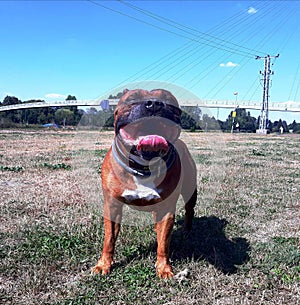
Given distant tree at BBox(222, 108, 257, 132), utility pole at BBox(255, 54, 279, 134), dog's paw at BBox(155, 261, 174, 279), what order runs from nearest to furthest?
dog's paw at BBox(155, 261, 174, 279) → distant tree at BBox(222, 108, 257, 132) → utility pole at BBox(255, 54, 279, 134)

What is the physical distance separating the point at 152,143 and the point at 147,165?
0.34 meters

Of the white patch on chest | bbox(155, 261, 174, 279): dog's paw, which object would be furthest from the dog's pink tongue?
bbox(155, 261, 174, 279): dog's paw

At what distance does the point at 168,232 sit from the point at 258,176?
270 inches

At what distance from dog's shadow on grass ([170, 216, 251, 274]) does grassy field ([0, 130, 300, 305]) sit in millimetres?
13

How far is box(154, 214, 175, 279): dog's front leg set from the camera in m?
3.40

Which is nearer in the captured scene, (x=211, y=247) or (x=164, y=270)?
(x=164, y=270)

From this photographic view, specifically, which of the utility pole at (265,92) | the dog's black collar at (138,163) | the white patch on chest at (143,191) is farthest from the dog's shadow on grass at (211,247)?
the utility pole at (265,92)

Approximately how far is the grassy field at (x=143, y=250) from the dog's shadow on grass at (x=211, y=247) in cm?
1

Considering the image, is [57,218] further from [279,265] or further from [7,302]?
[279,265]

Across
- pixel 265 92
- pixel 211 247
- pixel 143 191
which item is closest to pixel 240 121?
pixel 265 92

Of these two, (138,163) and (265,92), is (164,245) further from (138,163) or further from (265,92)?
(265,92)

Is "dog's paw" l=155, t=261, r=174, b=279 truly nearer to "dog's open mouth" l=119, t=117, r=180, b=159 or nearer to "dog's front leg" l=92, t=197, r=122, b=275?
"dog's front leg" l=92, t=197, r=122, b=275

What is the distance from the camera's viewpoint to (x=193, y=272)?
354cm

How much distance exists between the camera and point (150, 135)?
279 centimetres
